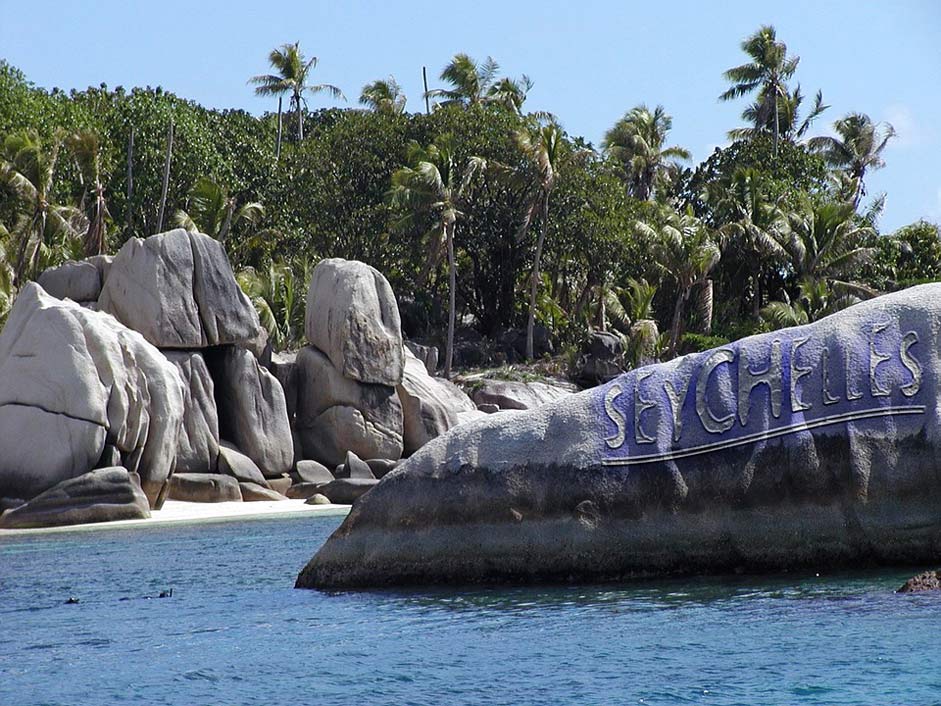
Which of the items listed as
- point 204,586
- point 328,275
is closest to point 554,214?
point 328,275

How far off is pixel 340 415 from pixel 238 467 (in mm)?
3871

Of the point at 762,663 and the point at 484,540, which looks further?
the point at 484,540

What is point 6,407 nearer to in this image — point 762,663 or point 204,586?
point 204,586

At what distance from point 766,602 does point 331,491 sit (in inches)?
689

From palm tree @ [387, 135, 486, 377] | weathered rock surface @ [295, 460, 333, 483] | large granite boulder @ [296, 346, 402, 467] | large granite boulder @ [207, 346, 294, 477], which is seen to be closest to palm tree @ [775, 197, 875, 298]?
palm tree @ [387, 135, 486, 377]

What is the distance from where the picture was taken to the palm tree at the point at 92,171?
4084 cm

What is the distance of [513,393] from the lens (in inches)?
1572

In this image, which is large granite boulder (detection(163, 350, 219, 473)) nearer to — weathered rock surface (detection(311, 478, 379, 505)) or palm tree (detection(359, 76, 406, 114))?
weathered rock surface (detection(311, 478, 379, 505))

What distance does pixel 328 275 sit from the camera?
3228cm

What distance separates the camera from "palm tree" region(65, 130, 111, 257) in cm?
4084

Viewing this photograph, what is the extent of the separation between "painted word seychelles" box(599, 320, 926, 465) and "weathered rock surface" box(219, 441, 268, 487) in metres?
16.6

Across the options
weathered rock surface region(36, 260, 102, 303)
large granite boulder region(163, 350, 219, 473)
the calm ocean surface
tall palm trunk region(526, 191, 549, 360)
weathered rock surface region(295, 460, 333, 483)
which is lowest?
the calm ocean surface

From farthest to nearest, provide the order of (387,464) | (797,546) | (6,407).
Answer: (387,464)
(6,407)
(797,546)

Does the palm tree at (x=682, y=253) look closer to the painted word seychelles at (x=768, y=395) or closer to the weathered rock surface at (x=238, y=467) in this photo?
the weathered rock surface at (x=238, y=467)
